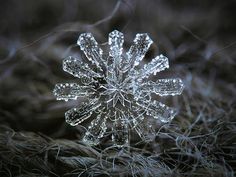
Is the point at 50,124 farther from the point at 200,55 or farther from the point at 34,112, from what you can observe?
the point at 200,55

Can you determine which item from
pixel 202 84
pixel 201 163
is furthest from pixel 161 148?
pixel 202 84

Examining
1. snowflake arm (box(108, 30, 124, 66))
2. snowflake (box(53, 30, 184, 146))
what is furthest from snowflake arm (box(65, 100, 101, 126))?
snowflake arm (box(108, 30, 124, 66))

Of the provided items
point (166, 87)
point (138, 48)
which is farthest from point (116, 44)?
point (166, 87)

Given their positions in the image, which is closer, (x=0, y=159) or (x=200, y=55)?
(x=0, y=159)

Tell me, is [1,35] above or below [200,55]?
above

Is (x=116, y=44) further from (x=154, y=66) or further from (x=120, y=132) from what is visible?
(x=120, y=132)

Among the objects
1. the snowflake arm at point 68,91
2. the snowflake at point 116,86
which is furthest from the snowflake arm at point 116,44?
the snowflake arm at point 68,91

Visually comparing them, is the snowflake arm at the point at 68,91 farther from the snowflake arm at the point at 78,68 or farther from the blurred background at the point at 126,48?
the blurred background at the point at 126,48
